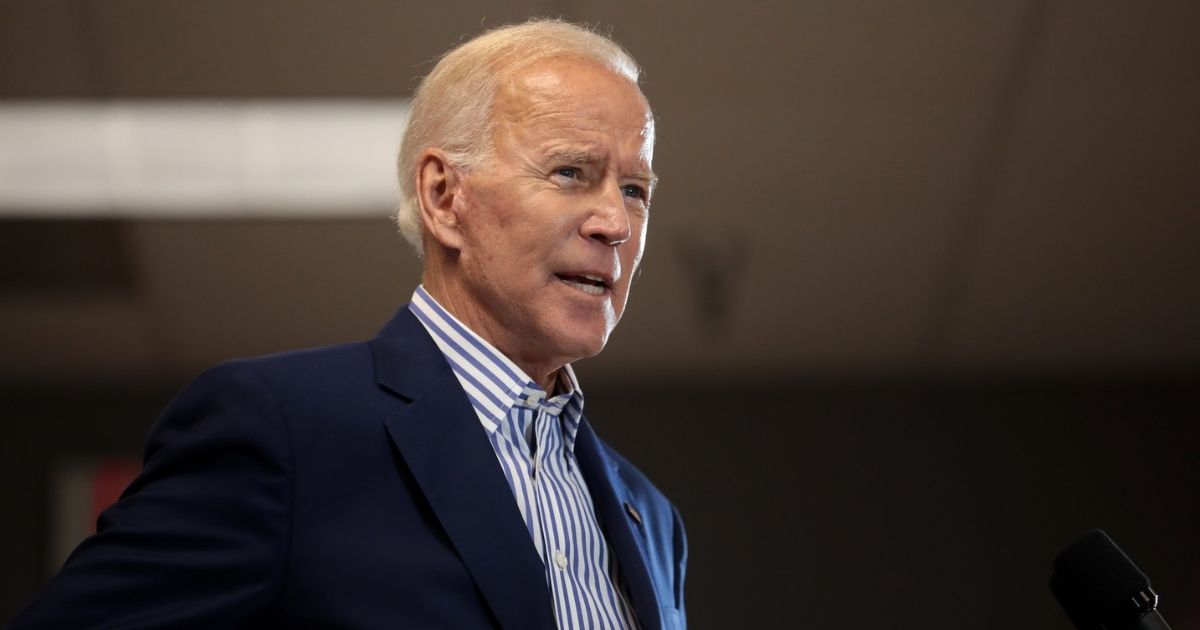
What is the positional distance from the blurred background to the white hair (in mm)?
2274

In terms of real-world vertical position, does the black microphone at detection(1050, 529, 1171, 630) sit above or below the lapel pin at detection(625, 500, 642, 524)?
above

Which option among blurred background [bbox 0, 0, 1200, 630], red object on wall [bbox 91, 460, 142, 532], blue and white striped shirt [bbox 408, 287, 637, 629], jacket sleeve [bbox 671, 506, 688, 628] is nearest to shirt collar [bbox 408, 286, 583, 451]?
blue and white striped shirt [bbox 408, 287, 637, 629]

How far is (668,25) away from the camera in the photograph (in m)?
4.03

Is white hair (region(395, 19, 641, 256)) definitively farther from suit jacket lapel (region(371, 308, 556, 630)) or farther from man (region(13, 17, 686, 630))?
suit jacket lapel (region(371, 308, 556, 630))

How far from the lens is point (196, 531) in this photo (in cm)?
131

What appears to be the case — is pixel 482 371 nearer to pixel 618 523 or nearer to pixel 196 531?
pixel 618 523

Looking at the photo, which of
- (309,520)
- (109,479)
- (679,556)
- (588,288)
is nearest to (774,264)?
(109,479)

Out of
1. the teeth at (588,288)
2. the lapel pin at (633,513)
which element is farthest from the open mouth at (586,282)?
the lapel pin at (633,513)

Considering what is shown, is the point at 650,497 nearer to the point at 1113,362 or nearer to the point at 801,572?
the point at 801,572

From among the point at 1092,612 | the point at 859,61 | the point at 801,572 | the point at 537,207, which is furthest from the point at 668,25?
the point at 1092,612

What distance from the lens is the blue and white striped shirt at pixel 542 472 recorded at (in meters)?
1.53

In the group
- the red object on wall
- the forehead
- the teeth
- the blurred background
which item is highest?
the forehead

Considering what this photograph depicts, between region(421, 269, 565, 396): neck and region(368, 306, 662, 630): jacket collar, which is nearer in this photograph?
region(368, 306, 662, 630): jacket collar

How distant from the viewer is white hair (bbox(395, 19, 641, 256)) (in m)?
1.69
